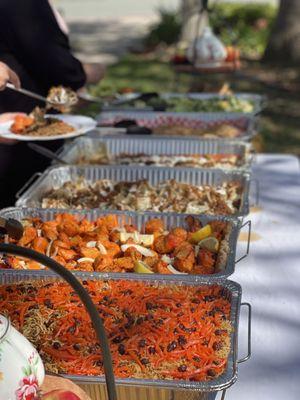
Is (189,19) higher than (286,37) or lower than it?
higher

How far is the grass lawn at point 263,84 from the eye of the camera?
6.49m

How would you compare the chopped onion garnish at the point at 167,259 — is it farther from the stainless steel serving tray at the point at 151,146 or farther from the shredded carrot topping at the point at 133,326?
the stainless steel serving tray at the point at 151,146

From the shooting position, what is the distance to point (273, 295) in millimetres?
1945

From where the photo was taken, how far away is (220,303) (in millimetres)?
1639

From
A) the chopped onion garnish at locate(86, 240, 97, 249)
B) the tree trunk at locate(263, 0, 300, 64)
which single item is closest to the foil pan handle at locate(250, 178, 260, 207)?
the chopped onion garnish at locate(86, 240, 97, 249)

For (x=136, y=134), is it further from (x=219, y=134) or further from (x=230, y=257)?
(x=230, y=257)

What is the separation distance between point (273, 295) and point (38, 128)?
51.1 inches

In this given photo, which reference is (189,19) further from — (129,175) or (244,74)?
(129,175)

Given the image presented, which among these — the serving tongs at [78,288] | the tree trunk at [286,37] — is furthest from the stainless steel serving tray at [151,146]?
the tree trunk at [286,37]

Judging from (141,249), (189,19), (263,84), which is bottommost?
(263,84)

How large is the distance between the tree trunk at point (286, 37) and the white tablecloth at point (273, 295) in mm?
6280

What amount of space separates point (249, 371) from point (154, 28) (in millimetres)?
10073

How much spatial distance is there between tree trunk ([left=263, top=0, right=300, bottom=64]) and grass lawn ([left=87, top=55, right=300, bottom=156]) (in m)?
0.22

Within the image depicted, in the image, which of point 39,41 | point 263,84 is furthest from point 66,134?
point 263,84
